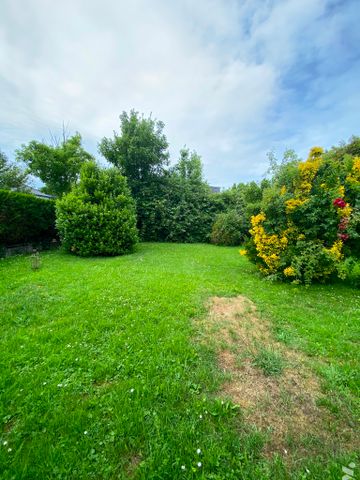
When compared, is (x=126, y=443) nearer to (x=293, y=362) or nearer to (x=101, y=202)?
(x=293, y=362)

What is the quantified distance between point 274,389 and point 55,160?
18.1m

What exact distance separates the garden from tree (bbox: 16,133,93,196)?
384 inches

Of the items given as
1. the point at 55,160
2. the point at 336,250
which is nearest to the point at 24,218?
the point at 336,250

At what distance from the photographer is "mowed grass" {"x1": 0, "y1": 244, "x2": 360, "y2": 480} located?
1.31m

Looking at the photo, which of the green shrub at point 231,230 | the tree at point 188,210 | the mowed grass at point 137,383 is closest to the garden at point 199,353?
the mowed grass at point 137,383

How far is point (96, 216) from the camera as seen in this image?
24.3 ft

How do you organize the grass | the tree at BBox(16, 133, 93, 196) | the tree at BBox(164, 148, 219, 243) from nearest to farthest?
the grass → the tree at BBox(164, 148, 219, 243) → the tree at BBox(16, 133, 93, 196)

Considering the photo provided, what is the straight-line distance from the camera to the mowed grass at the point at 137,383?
1309 millimetres

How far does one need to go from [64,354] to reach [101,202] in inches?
250

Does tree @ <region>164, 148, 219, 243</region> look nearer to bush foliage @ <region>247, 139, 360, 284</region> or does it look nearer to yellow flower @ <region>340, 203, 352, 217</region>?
bush foliage @ <region>247, 139, 360, 284</region>

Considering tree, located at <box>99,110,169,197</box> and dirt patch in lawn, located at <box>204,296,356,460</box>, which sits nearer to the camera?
dirt patch in lawn, located at <box>204,296,356,460</box>

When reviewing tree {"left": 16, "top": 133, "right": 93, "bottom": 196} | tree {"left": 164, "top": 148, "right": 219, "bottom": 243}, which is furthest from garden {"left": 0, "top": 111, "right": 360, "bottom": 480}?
tree {"left": 16, "top": 133, "right": 93, "bottom": 196}

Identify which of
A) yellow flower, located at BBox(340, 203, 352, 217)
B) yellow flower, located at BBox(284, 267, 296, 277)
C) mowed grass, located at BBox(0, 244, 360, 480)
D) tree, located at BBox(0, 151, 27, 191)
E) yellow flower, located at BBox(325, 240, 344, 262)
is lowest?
mowed grass, located at BBox(0, 244, 360, 480)

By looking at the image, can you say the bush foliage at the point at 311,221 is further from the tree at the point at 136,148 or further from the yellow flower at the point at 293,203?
the tree at the point at 136,148
